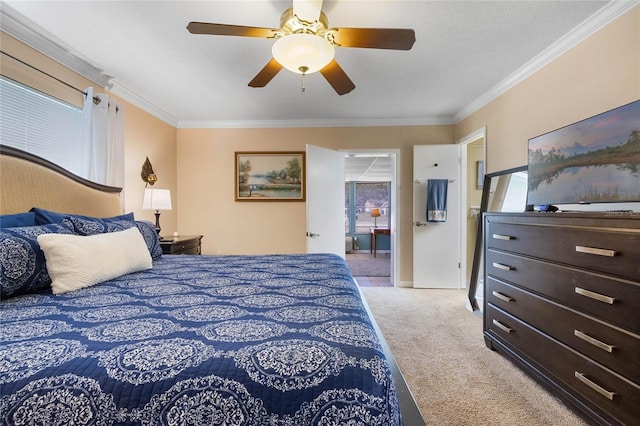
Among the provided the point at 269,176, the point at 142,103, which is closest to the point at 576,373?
the point at 269,176

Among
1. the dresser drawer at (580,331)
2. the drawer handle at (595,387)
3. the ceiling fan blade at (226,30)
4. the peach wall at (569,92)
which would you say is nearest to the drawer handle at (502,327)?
the dresser drawer at (580,331)

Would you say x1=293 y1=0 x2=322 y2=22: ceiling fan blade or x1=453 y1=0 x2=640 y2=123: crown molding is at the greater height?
x1=453 y1=0 x2=640 y2=123: crown molding

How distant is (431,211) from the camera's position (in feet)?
12.9

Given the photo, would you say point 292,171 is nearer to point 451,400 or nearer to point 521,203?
point 521,203

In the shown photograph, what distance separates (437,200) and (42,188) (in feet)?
13.3

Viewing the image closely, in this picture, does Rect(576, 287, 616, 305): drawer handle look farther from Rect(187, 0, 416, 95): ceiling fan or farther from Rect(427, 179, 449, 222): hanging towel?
Rect(427, 179, 449, 222): hanging towel

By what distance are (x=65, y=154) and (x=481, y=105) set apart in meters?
4.30

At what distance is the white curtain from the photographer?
98.0 inches

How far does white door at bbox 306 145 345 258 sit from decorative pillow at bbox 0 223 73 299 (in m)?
2.53

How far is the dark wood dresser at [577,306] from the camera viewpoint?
1261 millimetres

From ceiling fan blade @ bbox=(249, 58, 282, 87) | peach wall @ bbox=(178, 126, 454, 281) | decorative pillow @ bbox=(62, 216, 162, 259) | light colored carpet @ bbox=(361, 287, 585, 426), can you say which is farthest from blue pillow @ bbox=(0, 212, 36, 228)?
peach wall @ bbox=(178, 126, 454, 281)

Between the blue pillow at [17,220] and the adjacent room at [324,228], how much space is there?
0.4 inches

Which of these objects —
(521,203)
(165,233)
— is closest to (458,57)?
(521,203)

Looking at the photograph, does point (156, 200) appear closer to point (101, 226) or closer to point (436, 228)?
point (101, 226)
